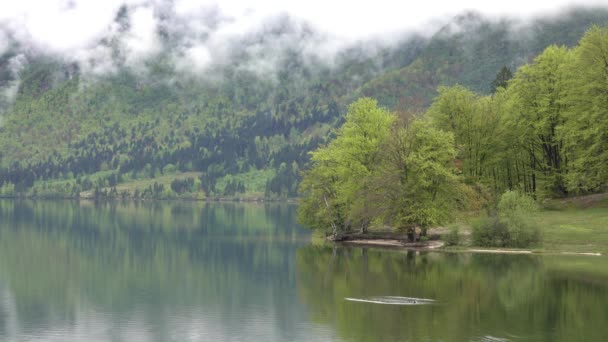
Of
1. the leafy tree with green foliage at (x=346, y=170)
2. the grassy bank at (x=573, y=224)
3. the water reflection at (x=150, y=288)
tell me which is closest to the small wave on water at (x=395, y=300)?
the water reflection at (x=150, y=288)

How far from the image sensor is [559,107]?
11000 cm

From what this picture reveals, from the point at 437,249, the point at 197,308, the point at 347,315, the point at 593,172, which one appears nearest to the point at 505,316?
the point at 347,315

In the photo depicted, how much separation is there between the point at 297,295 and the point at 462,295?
13.6 metres

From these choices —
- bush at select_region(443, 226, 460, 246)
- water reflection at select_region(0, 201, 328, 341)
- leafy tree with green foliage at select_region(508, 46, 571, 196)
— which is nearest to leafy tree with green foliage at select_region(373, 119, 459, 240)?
bush at select_region(443, 226, 460, 246)

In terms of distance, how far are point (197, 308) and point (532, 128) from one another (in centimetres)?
6930

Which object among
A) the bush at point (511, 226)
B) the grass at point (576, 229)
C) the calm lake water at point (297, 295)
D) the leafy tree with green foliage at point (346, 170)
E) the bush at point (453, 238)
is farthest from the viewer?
the leafy tree with green foliage at point (346, 170)

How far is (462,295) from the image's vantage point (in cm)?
6234

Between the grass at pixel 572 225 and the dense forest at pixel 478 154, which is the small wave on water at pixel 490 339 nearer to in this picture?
the grass at pixel 572 225

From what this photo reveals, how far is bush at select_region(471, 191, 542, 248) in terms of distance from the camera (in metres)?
90.8

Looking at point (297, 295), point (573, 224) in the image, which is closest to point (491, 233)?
point (573, 224)

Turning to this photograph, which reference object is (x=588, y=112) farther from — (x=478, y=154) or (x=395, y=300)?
(x=395, y=300)

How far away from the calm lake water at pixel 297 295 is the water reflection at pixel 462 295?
126mm

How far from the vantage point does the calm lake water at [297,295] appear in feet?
161

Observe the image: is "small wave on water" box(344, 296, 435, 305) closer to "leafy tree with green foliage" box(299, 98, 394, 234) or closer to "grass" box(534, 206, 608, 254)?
"grass" box(534, 206, 608, 254)
